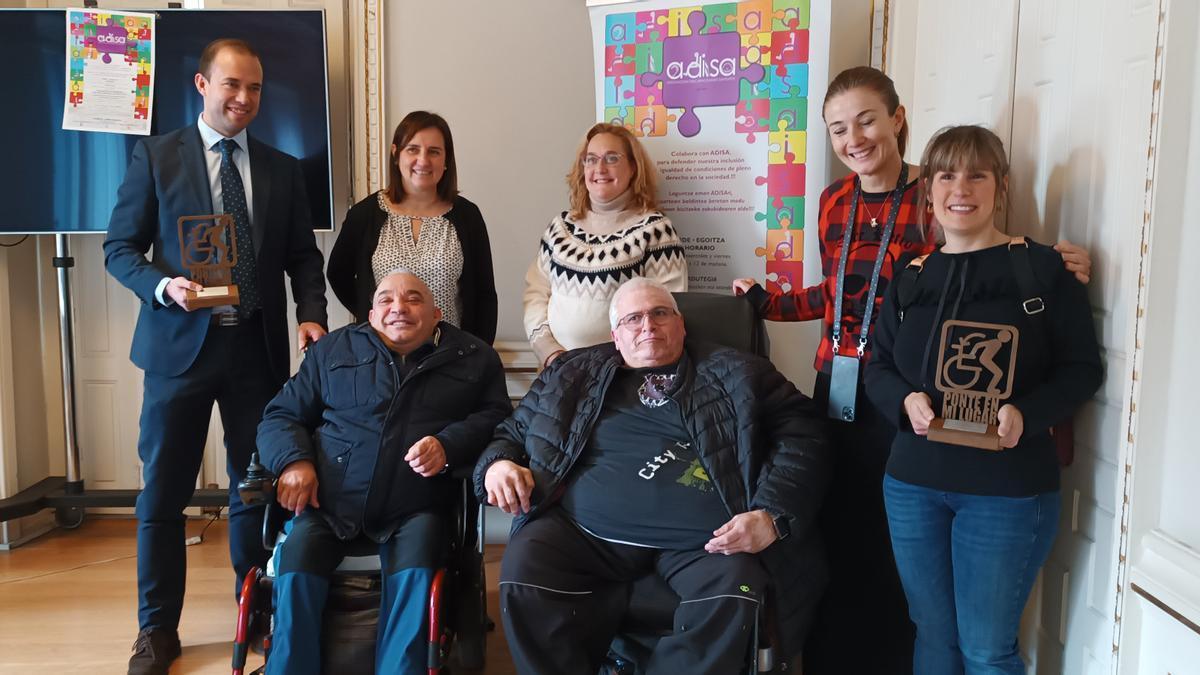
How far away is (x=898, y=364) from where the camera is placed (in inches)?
76.6

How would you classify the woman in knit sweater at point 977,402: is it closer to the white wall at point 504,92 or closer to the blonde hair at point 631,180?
the blonde hair at point 631,180

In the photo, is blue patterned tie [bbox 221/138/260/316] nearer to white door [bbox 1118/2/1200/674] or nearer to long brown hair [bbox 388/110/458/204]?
long brown hair [bbox 388/110/458/204]

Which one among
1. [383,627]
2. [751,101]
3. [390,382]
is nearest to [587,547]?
[383,627]

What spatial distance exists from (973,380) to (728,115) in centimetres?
156

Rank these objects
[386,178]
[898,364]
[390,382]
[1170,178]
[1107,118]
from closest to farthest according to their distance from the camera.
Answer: [1170,178] → [1107,118] → [898,364] → [390,382] → [386,178]

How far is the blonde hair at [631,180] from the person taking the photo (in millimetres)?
2844

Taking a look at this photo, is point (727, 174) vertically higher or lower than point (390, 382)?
higher

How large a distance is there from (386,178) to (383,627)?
196 centimetres

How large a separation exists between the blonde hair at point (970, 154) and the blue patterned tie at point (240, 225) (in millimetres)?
1830

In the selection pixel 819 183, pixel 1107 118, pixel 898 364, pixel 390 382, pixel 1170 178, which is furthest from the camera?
pixel 819 183

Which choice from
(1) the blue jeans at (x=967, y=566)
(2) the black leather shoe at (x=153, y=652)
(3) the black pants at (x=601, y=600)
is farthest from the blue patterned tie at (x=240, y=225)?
(1) the blue jeans at (x=967, y=566)

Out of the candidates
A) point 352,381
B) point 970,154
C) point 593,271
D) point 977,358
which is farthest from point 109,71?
point 977,358

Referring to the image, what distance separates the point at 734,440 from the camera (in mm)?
2150

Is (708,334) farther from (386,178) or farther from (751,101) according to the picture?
(386,178)
